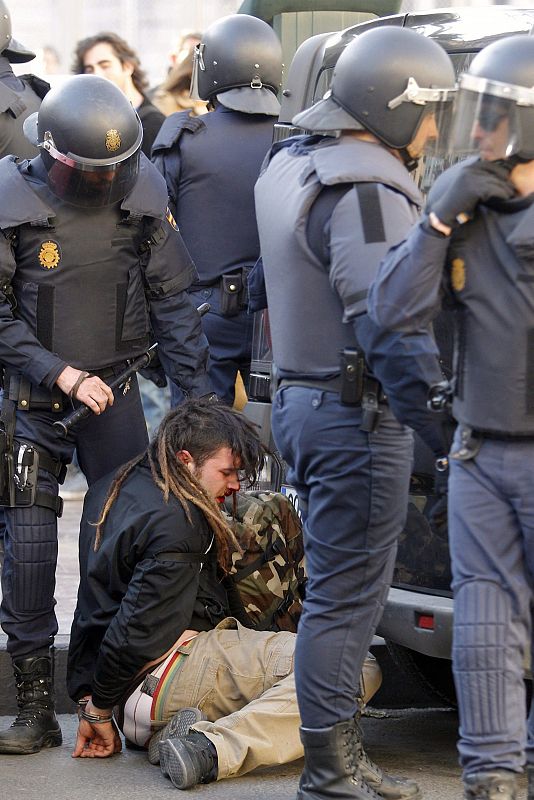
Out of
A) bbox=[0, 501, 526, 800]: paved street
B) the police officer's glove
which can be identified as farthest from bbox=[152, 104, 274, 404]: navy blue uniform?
the police officer's glove

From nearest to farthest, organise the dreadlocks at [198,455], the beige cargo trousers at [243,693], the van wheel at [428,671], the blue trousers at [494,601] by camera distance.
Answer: the blue trousers at [494,601] < the beige cargo trousers at [243,693] < the dreadlocks at [198,455] < the van wheel at [428,671]

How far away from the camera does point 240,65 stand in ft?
19.2

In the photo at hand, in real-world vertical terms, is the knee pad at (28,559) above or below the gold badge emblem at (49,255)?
below

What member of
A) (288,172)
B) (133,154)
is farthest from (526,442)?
(133,154)

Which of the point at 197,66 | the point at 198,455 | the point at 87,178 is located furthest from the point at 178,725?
the point at 197,66

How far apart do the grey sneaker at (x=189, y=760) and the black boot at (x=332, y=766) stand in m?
0.42

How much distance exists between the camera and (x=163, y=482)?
178 inches

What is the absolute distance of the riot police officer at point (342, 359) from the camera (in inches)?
145

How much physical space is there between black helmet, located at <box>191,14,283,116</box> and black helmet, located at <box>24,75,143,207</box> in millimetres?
1223

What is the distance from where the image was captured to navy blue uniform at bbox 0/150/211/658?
15.3 ft

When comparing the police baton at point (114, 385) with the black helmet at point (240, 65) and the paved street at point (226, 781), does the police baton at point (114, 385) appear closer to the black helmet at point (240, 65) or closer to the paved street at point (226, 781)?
the paved street at point (226, 781)

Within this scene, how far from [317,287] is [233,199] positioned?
84.2 inches

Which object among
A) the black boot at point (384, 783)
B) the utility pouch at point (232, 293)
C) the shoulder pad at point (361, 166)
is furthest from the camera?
the utility pouch at point (232, 293)

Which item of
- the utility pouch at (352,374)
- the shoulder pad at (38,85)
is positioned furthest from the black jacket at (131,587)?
the shoulder pad at (38,85)
